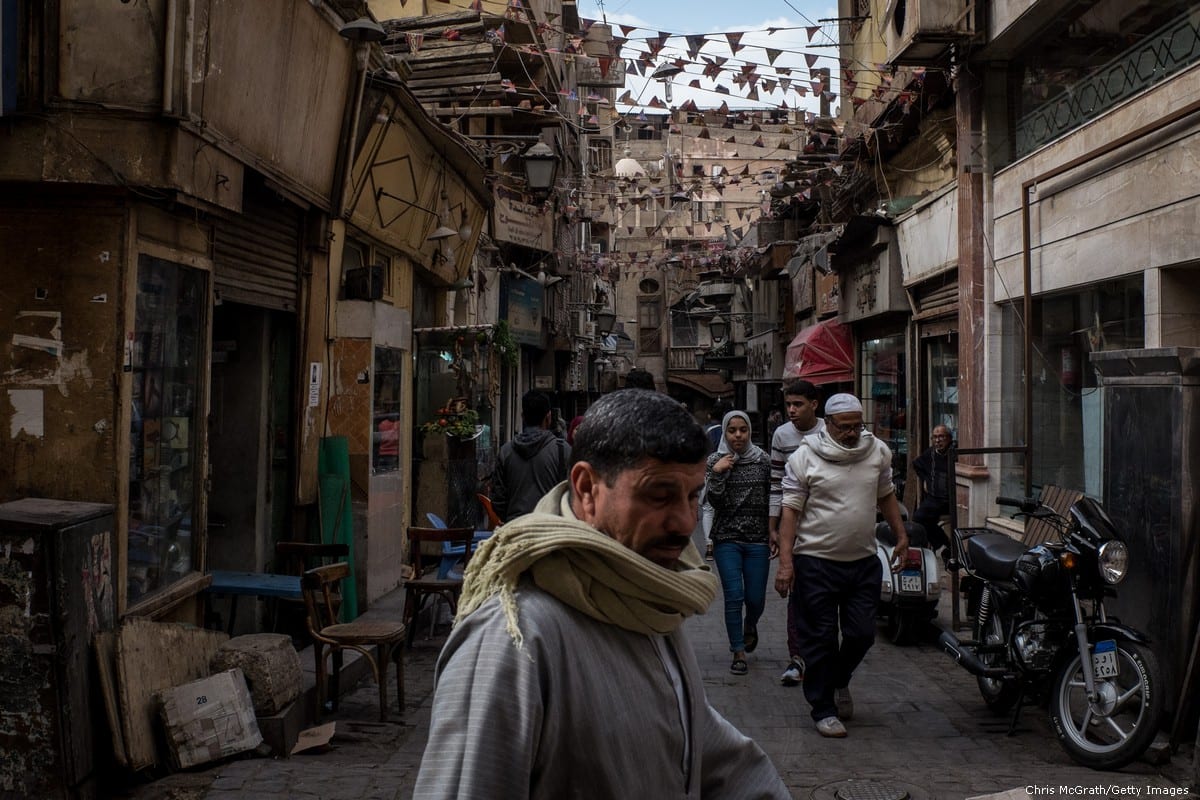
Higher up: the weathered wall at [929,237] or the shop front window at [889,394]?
the weathered wall at [929,237]

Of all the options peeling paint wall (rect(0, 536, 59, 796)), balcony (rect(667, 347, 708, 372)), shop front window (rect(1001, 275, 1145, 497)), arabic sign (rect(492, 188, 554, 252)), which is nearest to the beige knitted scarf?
peeling paint wall (rect(0, 536, 59, 796))

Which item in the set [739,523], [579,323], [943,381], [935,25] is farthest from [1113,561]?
[579,323]

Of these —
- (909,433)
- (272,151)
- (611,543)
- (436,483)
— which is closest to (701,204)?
(909,433)

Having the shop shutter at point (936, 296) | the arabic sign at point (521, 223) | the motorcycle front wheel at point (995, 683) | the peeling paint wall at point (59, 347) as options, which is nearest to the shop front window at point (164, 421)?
the peeling paint wall at point (59, 347)

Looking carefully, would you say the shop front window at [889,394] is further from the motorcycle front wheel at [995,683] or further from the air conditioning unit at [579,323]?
the air conditioning unit at [579,323]

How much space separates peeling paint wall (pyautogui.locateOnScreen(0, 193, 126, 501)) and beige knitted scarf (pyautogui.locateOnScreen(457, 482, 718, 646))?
4158mm

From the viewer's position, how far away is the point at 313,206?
28.9 feet

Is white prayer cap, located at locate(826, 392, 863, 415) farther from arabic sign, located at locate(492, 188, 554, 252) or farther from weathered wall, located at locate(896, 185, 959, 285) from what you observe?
arabic sign, located at locate(492, 188, 554, 252)

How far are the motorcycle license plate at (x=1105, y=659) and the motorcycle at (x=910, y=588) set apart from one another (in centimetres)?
270

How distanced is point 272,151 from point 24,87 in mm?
2541

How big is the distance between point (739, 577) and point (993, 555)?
5.88 ft

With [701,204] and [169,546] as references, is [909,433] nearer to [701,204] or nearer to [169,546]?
[169,546]

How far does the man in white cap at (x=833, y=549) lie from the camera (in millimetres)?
6023

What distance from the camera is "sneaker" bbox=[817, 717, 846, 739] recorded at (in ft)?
19.4
